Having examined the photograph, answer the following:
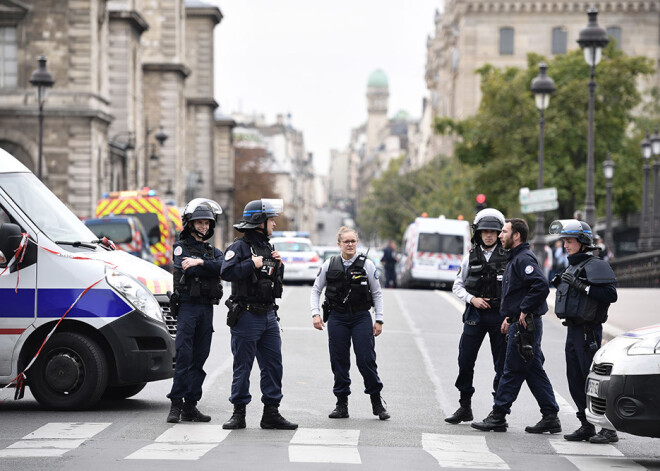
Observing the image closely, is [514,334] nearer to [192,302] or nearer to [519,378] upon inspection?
[519,378]

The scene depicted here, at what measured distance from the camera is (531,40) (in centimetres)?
9481

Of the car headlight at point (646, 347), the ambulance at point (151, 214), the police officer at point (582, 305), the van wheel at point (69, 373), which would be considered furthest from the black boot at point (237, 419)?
the ambulance at point (151, 214)

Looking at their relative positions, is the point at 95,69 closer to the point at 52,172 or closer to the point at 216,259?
the point at 52,172

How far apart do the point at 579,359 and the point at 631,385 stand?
1.49 meters

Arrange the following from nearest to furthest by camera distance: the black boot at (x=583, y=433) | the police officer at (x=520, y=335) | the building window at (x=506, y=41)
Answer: the black boot at (x=583, y=433)
the police officer at (x=520, y=335)
the building window at (x=506, y=41)

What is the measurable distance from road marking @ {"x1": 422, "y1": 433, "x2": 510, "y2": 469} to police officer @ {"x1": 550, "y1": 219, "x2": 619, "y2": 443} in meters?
0.91

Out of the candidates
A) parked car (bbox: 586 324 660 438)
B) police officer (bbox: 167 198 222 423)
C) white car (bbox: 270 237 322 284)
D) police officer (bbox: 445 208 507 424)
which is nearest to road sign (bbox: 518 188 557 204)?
white car (bbox: 270 237 322 284)

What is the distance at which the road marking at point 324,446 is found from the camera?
914 centimetres

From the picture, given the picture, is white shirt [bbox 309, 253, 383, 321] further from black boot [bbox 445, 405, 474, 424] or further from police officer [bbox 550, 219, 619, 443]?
police officer [bbox 550, 219, 619, 443]

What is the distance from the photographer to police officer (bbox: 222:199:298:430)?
10727 millimetres

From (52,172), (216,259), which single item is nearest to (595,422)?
(216,259)

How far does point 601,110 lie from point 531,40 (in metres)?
36.5

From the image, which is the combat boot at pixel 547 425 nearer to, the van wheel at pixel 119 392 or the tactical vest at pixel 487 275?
the tactical vest at pixel 487 275

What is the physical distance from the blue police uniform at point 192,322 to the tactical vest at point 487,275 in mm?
2246
